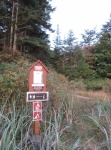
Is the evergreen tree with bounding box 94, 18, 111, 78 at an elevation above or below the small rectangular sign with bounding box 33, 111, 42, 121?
above

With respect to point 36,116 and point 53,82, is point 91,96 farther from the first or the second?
point 36,116

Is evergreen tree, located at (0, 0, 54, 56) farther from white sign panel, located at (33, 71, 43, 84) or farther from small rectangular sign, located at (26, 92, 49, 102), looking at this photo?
small rectangular sign, located at (26, 92, 49, 102)

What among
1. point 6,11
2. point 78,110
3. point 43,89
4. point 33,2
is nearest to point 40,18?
point 33,2

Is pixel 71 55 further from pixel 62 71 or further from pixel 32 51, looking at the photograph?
pixel 32 51

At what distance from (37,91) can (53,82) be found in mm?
1701

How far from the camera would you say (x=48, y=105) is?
146 inches

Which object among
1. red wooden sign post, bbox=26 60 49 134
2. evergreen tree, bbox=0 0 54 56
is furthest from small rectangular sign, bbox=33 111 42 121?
evergreen tree, bbox=0 0 54 56

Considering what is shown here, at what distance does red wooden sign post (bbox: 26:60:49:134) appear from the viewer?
2.60 metres

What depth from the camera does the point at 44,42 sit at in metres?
14.1

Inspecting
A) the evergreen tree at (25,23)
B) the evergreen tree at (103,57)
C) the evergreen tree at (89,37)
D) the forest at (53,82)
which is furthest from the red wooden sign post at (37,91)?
the evergreen tree at (89,37)

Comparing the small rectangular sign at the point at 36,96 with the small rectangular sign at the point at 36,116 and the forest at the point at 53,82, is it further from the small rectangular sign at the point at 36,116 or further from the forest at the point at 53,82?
the forest at the point at 53,82

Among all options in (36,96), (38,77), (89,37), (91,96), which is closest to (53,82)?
(38,77)

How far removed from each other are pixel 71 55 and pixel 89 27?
25.9ft

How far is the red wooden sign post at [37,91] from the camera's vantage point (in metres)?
2.60
